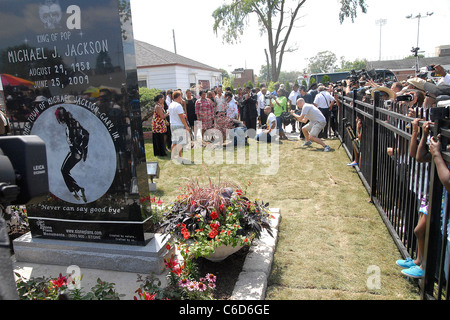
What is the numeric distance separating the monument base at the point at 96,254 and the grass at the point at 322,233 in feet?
3.59

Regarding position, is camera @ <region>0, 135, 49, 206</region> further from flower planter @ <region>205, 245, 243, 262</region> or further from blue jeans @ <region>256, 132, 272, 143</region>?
blue jeans @ <region>256, 132, 272, 143</region>

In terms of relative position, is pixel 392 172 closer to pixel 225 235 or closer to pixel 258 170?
pixel 225 235

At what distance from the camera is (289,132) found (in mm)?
13836

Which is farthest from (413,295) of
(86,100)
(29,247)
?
(29,247)

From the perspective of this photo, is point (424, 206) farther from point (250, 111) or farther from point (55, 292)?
point (250, 111)

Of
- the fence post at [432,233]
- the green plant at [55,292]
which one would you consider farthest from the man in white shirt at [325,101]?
the green plant at [55,292]

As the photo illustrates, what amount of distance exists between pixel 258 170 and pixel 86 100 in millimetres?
5250

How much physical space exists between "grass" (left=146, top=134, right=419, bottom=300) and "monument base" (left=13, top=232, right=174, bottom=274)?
3.59 ft

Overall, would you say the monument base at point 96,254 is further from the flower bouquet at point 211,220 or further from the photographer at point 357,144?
the photographer at point 357,144

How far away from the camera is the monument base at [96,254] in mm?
3434

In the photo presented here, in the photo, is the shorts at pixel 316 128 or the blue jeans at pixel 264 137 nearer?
the shorts at pixel 316 128

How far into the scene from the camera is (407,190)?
3697 mm

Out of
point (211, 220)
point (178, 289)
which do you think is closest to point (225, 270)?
point (211, 220)

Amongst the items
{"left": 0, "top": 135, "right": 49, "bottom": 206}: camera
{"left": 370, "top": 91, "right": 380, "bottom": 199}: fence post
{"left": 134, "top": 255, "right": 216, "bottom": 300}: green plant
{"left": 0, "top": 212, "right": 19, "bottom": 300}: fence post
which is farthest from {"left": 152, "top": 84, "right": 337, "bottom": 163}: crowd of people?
{"left": 0, "top": 212, "right": 19, "bottom": 300}: fence post
